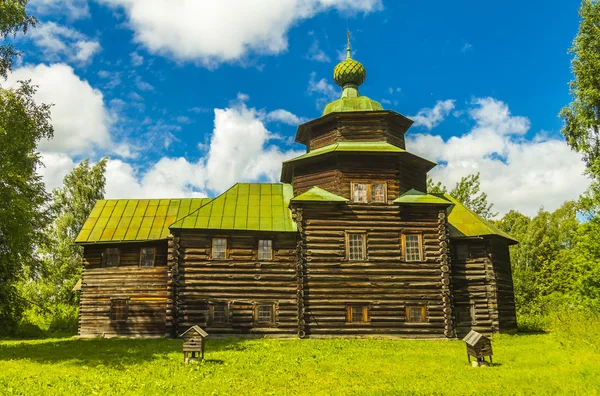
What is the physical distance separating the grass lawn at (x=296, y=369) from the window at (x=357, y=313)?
90.7 inches

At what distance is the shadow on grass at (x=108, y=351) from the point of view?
698 inches

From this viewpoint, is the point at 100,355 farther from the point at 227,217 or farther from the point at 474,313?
the point at 474,313

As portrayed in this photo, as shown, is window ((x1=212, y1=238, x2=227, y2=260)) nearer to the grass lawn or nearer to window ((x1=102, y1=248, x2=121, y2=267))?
the grass lawn

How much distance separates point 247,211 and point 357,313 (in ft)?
26.5

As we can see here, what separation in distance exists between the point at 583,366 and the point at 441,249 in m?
11.2

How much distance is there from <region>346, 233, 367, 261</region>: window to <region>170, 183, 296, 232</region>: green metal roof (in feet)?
9.70

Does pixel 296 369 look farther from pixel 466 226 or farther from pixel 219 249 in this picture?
pixel 466 226

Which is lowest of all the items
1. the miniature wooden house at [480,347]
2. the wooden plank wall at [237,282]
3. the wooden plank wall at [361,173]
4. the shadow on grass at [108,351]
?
the shadow on grass at [108,351]

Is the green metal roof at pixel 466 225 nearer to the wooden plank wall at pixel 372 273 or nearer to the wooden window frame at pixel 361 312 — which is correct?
the wooden plank wall at pixel 372 273

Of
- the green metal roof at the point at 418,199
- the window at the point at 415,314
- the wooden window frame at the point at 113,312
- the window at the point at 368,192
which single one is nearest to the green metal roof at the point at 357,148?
the window at the point at 368,192

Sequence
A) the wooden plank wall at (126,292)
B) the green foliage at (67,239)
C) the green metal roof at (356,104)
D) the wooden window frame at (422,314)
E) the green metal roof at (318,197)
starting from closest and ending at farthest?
the wooden window frame at (422,314) < the green metal roof at (318,197) < the wooden plank wall at (126,292) < the green metal roof at (356,104) < the green foliage at (67,239)

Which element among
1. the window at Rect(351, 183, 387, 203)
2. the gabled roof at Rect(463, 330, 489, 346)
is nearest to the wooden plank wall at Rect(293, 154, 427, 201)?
the window at Rect(351, 183, 387, 203)

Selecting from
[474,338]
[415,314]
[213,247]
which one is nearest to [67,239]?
[213,247]

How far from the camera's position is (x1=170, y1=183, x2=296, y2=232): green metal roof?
84.7 feet
